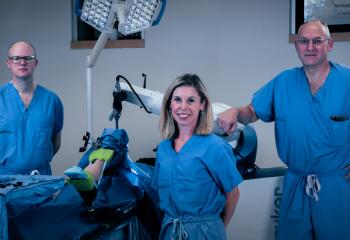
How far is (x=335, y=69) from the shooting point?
1892 mm

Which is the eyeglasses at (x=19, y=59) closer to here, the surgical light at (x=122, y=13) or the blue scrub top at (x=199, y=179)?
the surgical light at (x=122, y=13)

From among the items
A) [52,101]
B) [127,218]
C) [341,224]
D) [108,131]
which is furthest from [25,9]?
[341,224]

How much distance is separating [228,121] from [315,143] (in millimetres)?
340

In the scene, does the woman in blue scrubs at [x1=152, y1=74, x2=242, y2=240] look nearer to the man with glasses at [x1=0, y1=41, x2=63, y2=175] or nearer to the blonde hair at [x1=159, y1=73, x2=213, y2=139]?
the blonde hair at [x1=159, y1=73, x2=213, y2=139]

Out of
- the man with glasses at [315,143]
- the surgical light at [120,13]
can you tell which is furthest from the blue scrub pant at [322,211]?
the surgical light at [120,13]

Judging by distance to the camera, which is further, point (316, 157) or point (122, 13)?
point (122, 13)

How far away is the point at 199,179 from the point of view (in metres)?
1.59

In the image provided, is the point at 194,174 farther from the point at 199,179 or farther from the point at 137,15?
the point at 137,15

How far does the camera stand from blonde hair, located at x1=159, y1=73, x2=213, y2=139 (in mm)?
1676

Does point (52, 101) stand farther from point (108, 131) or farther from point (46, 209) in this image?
point (46, 209)

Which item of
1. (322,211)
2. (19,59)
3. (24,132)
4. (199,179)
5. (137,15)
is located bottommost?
(322,211)

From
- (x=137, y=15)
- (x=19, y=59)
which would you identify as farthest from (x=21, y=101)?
(x=137, y=15)

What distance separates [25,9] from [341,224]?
9.03ft

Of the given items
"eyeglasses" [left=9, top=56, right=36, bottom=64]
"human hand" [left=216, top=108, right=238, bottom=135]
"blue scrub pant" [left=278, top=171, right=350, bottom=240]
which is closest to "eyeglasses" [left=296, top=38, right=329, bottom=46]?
"human hand" [left=216, top=108, right=238, bottom=135]
